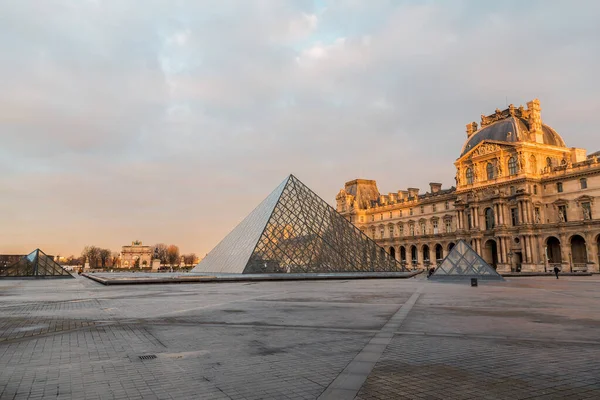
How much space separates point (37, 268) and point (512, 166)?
59.0m

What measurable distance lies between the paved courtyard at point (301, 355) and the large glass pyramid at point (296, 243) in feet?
71.4

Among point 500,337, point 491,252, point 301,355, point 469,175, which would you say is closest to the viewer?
point 301,355

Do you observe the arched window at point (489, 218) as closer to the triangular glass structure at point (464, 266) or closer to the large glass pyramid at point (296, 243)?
the large glass pyramid at point (296, 243)

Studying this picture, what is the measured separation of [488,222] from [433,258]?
12104 mm

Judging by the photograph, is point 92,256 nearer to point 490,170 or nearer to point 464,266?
point 490,170

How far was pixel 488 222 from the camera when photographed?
56.9 meters

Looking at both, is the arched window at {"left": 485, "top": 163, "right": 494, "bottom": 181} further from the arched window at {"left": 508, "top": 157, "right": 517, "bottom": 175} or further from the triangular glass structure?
the triangular glass structure

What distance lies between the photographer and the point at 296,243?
34.4 metres

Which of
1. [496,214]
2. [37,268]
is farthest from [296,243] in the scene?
[496,214]

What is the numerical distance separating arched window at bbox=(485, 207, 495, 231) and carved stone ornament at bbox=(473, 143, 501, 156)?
8.01 meters

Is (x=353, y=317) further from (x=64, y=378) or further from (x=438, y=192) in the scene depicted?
(x=438, y=192)

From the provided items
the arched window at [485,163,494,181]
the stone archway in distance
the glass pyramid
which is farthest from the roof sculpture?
the glass pyramid

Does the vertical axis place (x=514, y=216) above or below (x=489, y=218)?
below

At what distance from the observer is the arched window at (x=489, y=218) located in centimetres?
5612
